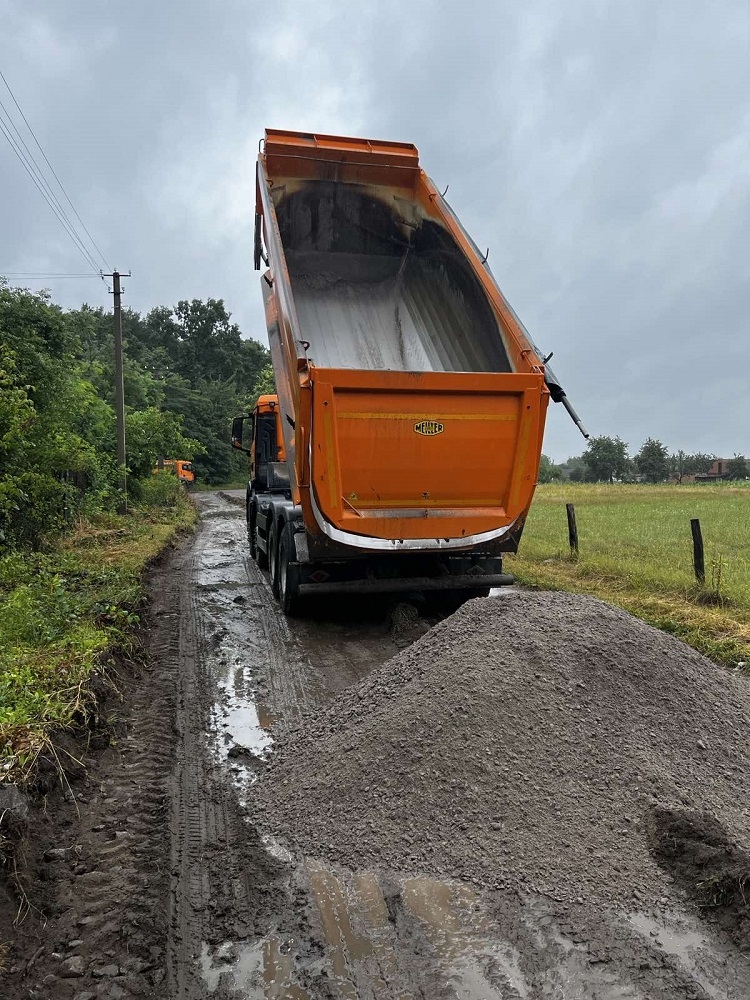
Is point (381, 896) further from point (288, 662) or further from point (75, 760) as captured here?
point (288, 662)

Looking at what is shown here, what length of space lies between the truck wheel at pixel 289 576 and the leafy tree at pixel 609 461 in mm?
87924

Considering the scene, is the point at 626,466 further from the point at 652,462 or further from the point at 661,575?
the point at 661,575

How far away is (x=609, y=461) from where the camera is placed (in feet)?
300

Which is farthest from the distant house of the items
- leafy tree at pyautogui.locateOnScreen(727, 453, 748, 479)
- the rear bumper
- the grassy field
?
the rear bumper

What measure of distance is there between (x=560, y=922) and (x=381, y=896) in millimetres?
685

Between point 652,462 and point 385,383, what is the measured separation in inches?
3562

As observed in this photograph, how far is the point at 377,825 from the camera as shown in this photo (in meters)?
3.28

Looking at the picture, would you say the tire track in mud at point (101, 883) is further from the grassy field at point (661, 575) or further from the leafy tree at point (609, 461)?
the leafy tree at point (609, 461)

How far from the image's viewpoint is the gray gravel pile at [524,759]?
119 inches

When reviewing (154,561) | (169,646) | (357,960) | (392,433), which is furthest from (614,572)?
(357,960)

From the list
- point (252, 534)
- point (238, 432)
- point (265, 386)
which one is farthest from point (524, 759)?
→ point (265, 386)

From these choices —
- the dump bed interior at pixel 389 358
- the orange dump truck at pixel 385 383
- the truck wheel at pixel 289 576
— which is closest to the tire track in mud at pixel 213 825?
the truck wheel at pixel 289 576

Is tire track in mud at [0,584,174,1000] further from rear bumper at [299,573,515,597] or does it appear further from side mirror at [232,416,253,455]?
side mirror at [232,416,253,455]

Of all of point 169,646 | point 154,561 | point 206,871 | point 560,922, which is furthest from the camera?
point 154,561
